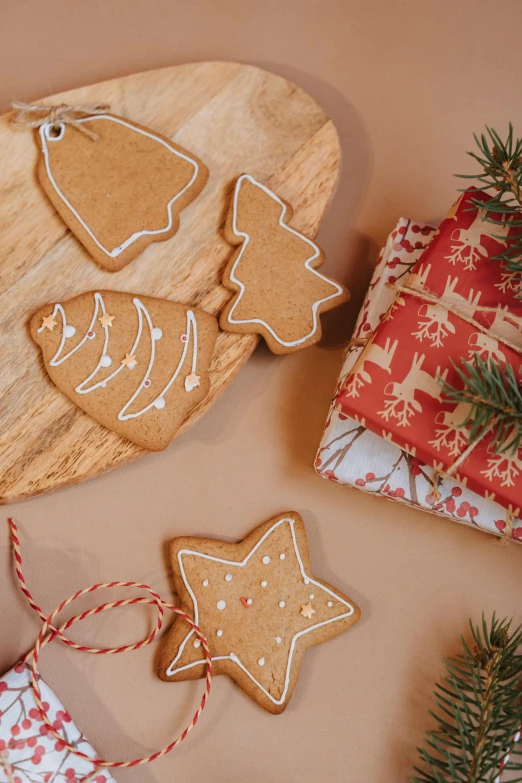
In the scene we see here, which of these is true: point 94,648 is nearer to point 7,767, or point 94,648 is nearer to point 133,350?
point 7,767

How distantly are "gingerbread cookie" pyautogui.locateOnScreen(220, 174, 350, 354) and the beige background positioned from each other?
3.8 inches

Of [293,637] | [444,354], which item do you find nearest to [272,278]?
[444,354]

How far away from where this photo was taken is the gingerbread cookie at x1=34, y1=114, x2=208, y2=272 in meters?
1.04

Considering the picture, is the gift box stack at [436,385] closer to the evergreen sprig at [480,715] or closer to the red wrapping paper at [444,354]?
the red wrapping paper at [444,354]

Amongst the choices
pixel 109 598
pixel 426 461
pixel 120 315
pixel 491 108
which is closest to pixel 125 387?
pixel 120 315

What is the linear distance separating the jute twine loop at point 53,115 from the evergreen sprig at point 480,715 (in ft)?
3.20

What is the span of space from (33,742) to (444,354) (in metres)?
0.75

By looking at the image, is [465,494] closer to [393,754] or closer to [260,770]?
[393,754]

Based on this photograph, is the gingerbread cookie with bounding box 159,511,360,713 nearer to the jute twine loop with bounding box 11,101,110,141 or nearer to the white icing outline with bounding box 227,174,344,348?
the white icing outline with bounding box 227,174,344,348

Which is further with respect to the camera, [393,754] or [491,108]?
[491,108]

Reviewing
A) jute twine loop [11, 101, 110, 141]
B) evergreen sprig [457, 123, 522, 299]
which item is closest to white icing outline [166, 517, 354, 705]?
evergreen sprig [457, 123, 522, 299]

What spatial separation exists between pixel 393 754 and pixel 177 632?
36cm

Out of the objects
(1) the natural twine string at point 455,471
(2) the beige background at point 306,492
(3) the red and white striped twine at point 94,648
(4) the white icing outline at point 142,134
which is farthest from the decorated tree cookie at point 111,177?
(3) the red and white striped twine at point 94,648

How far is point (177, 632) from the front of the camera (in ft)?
3.16
